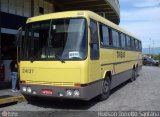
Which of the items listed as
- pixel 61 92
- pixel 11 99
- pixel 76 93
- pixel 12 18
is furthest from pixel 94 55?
pixel 12 18

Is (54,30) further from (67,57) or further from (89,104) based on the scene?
(89,104)

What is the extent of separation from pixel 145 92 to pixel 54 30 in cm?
571

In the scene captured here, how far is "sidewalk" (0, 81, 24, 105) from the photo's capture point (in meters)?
10.8

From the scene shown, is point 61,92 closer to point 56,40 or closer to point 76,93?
point 76,93

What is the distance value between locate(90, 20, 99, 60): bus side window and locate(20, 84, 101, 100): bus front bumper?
39.5 inches

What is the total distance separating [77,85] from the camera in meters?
9.73

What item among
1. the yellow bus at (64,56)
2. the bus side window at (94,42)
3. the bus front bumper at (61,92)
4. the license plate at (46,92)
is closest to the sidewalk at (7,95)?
the yellow bus at (64,56)

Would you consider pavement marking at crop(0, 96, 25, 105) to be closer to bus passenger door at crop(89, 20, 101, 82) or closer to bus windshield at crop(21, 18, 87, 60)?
bus windshield at crop(21, 18, 87, 60)

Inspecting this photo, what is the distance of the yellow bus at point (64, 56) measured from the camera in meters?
9.82

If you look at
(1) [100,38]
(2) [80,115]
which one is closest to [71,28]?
(1) [100,38]

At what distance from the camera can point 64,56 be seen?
32.7 ft

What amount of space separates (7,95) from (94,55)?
333cm

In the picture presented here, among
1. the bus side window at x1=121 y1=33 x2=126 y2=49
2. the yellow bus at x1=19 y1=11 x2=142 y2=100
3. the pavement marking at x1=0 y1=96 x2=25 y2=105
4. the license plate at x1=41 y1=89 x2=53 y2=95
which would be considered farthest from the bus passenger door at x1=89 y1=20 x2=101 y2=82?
the bus side window at x1=121 y1=33 x2=126 y2=49

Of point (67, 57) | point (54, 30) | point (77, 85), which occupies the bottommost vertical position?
point (77, 85)
